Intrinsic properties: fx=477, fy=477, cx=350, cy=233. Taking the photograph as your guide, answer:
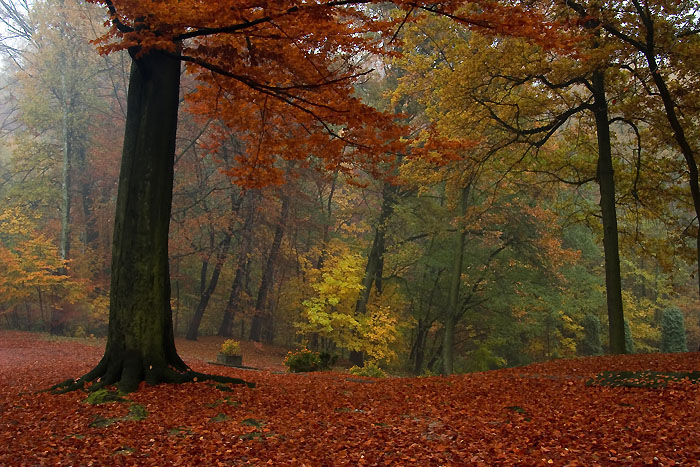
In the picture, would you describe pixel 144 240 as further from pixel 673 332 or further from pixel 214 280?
pixel 673 332

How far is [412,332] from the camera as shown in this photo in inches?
914

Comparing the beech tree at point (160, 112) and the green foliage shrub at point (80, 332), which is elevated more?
the beech tree at point (160, 112)

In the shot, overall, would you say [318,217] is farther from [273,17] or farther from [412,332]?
[273,17]

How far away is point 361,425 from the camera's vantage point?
185 inches

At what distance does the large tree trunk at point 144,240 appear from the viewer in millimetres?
6090

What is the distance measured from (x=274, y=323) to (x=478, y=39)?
712 inches

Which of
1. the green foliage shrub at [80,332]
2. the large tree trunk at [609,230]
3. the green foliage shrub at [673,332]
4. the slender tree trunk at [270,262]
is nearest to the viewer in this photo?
the large tree trunk at [609,230]

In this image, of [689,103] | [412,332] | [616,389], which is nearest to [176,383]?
[616,389]

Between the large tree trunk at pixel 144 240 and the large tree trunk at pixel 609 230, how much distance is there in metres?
8.33

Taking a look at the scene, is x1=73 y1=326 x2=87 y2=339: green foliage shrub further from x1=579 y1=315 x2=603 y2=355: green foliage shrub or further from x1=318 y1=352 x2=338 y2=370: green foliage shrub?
x1=579 y1=315 x2=603 y2=355: green foliage shrub

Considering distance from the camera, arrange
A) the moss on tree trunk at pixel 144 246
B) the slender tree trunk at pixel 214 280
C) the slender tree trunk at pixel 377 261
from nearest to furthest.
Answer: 1. the moss on tree trunk at pixel 144 246
2. the slender tree trunk at pixel 377 261
3. the slender tree trunk at pixel 214 280

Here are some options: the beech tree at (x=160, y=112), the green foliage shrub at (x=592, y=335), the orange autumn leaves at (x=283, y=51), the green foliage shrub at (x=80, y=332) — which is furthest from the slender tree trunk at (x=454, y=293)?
the green foliage shrub at (x=80, y=332)

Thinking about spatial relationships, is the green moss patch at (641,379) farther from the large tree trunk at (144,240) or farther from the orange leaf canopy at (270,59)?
the large tree trunk at (144,240)

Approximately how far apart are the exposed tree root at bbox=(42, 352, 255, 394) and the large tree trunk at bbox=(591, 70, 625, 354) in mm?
8247
